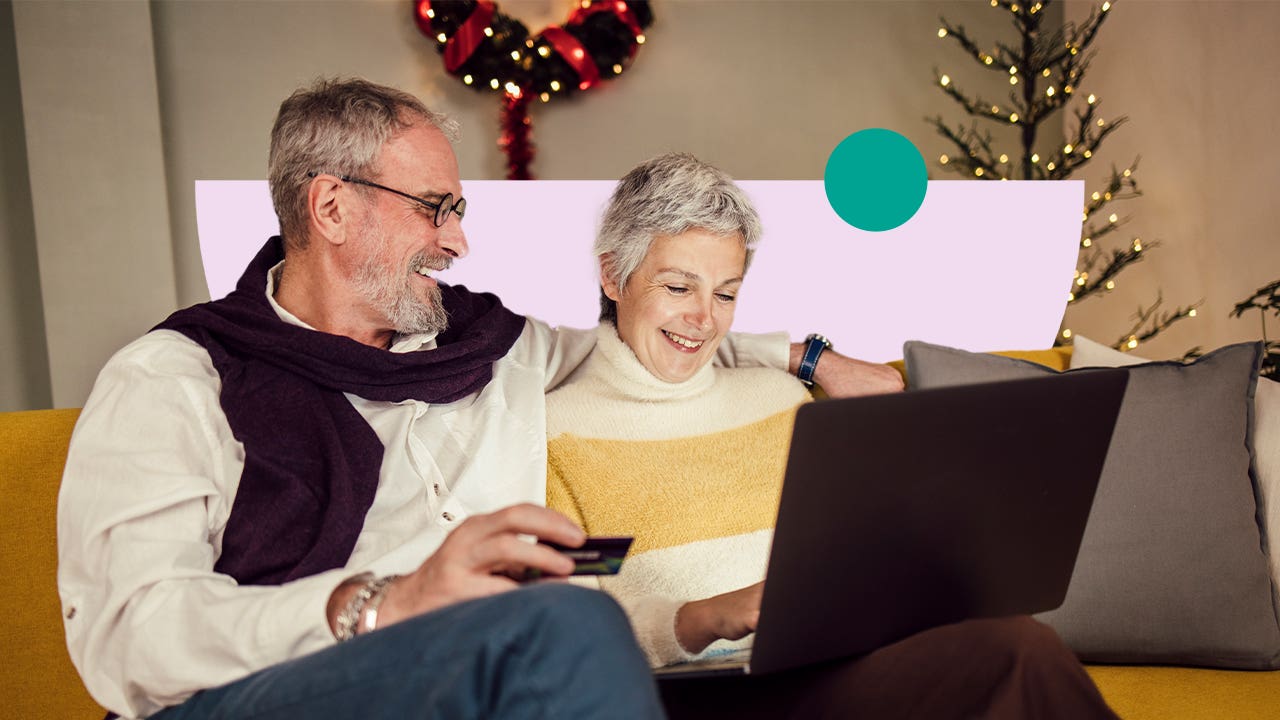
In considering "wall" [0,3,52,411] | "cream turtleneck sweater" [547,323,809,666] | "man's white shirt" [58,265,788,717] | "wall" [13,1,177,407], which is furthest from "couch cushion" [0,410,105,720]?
"wall" [0,3,52,411]

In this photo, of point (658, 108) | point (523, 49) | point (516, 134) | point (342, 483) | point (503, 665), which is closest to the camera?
point (503, 665)

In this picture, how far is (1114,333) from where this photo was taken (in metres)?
3.98

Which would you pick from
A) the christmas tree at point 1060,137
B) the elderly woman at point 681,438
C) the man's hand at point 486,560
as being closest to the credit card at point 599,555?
the man's hand at point 486,560

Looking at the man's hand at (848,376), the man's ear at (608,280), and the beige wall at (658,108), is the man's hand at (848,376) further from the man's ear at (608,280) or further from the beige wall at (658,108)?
the beige wall at (658,108)

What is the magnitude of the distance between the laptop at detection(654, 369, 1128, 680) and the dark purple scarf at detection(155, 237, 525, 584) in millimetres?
517

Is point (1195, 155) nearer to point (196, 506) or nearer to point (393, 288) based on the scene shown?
point (393, 288)

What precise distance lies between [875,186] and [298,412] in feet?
5.45

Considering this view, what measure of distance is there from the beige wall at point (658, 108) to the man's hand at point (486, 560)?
2973 mm

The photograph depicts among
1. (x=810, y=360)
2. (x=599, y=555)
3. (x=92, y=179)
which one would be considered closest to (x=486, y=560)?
(x=599, y=555)

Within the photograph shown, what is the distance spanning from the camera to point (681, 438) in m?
1.60

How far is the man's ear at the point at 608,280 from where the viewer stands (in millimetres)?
1719

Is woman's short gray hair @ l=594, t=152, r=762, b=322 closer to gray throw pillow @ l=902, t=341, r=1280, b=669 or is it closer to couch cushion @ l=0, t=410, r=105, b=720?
gray throw pillow @ l=902, t=341, r=1280, b=669

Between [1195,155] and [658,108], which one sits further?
[658,108]

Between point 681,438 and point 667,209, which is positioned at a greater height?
point 667,209
